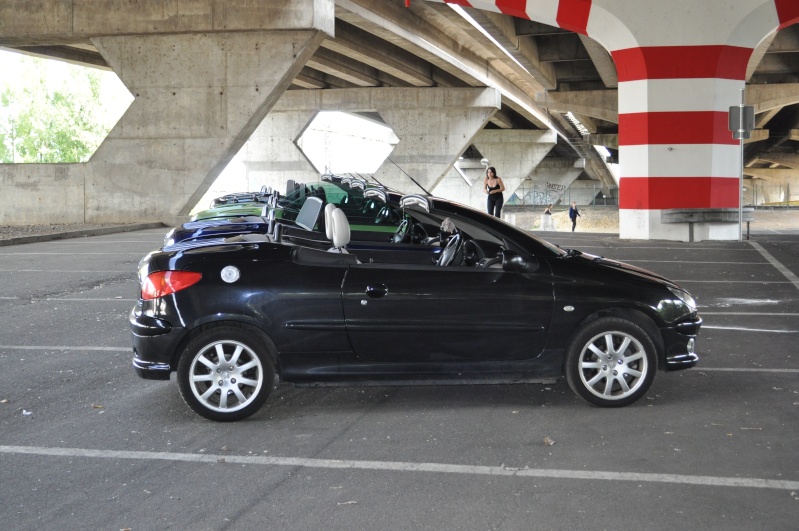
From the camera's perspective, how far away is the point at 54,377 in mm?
6781

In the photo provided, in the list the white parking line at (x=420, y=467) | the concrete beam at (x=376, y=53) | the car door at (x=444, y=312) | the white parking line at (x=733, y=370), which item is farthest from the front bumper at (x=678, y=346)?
the concrete beam at (x=376, y=53)

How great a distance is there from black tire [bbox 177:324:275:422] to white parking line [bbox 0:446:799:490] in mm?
592

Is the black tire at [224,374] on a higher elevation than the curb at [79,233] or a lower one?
lower

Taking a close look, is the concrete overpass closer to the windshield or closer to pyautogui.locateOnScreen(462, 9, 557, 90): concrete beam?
pyautogui.locateOnScreen(462, 9, 557, 90): concrete beam

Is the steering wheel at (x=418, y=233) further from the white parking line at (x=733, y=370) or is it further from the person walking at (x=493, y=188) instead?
the person walking at (x=493, y=188)

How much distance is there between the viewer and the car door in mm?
5738

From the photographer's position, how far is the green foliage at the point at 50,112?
7056 centimetres

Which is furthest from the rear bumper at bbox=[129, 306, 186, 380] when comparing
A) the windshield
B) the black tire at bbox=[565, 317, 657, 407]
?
the black tire at bbox=[565, 317, 657, 407]

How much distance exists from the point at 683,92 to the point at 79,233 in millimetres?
12986

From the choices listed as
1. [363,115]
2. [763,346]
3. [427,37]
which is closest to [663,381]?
[763,346]

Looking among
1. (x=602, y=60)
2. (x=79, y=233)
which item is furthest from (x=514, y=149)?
(x=79, y=233)

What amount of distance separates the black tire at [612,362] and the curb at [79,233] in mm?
14602

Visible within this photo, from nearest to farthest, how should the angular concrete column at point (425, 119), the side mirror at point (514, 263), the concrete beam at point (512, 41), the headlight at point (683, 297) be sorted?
the side mirror at point (514, 263), the headlight at point (683, 297), the concrete beam at point (512, 41), the angular concrete column at point (425, 119)

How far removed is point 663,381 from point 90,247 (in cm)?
1321
